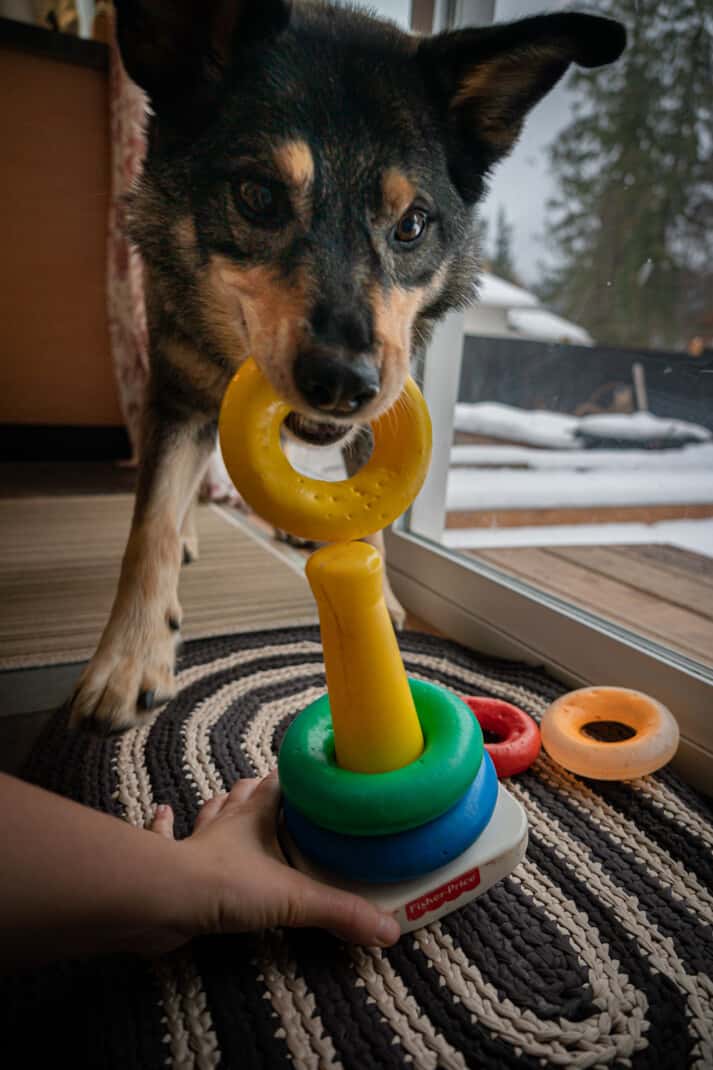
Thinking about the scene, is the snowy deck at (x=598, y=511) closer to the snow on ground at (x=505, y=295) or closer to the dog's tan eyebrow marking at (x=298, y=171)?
the snow on ground at (x=505, y=295)

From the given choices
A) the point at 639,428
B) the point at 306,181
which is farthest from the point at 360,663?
the point at 639,428

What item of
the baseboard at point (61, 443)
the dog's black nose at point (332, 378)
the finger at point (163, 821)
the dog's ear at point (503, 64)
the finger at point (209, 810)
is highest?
the dog's ear at point (503, 64)

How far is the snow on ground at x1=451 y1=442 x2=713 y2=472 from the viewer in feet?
3.91

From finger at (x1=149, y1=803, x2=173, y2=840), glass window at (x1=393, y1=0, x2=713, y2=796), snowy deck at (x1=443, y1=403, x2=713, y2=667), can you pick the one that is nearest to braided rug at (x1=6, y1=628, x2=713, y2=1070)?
finger at (x1=149, y1=803, x2=173, y2=840)

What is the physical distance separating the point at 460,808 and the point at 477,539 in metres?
1.07

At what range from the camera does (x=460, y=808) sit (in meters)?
0.67

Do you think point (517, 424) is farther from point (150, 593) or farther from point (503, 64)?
point (150, 593)

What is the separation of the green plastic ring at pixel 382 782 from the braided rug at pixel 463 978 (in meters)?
0.14

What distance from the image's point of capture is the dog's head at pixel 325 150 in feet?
2.61

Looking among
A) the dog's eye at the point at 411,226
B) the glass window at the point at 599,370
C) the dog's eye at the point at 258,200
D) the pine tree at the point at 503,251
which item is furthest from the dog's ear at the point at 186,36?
the pine tree at the point at 503,251

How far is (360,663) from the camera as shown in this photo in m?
0.66

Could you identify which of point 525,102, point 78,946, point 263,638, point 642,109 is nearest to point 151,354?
point 263,638

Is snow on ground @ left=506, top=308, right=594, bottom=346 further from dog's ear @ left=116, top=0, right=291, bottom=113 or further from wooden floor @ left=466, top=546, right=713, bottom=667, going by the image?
dog's ear @ left=116, top=0, right=291, bottom=113

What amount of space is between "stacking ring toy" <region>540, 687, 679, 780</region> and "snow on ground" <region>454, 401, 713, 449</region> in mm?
456
